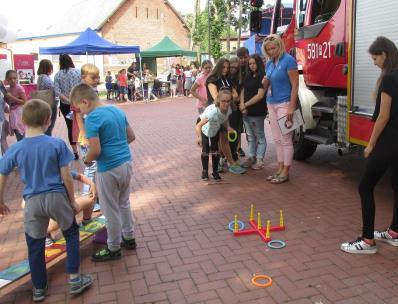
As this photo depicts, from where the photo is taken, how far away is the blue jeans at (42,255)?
322cm

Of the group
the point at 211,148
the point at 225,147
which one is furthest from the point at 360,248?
the point at 225,147

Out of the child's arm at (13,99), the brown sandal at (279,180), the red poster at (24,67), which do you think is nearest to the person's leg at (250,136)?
the brown sandal at (279,180)

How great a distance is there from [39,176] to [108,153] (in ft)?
2.12

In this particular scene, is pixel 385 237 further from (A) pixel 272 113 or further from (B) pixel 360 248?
(A) pixel 272 113

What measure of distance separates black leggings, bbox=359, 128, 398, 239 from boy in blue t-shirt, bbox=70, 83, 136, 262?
2062 millimetres

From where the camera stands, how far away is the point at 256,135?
22.9 ft

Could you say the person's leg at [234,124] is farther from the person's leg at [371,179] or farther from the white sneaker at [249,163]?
the person's leg at [371,179]

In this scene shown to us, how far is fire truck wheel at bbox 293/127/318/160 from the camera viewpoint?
717cm

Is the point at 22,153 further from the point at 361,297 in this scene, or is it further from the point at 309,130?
the point at 309,130

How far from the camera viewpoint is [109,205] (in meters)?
3.73

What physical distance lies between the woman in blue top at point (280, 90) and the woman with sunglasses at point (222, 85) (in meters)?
0.64

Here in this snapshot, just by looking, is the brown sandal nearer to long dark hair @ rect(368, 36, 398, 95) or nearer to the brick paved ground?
the brick paved ground

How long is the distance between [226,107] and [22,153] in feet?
11.3

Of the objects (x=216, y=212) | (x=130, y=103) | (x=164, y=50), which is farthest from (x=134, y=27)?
(x=216, y=212)
